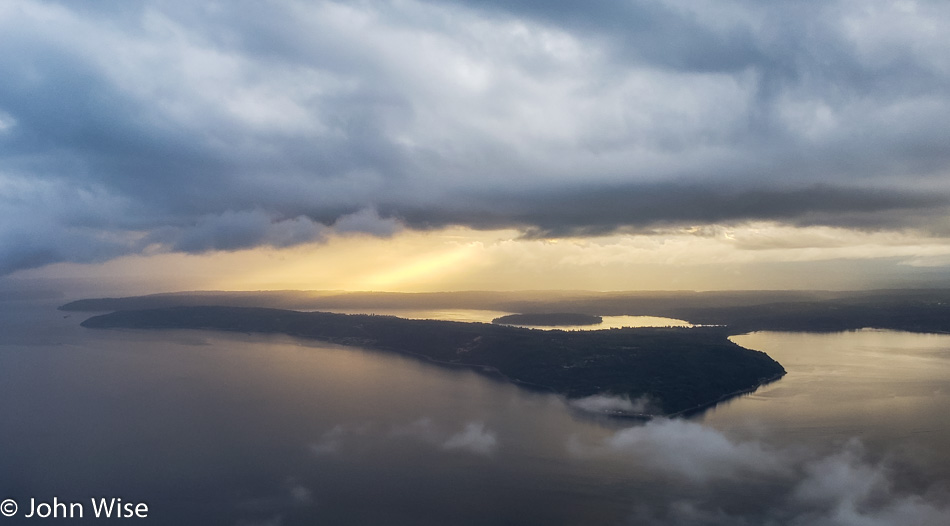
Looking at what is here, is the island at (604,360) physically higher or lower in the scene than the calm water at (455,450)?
higher

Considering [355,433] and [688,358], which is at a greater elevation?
[688,358]

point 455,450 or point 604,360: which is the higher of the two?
point 604,360

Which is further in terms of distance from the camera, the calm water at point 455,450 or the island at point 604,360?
the island at point 604,360

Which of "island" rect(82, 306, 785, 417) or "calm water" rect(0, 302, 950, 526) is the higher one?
"island" rect(82, 306, 785, 417)

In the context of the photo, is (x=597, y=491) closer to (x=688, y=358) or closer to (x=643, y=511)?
(x=643, y=511)

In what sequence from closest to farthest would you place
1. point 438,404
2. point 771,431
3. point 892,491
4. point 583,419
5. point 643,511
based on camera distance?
1. point 643,511
2. point 892,491
3. point 771,431
4. point 583,419
5. point 438,404

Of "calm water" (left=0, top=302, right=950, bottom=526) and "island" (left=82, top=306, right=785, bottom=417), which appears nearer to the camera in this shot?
"calm water" (left=0, top=302, right=950, bottom=526)

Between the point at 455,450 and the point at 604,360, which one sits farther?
the point at 604,360

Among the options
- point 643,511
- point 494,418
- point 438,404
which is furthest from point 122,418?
point 643,511
